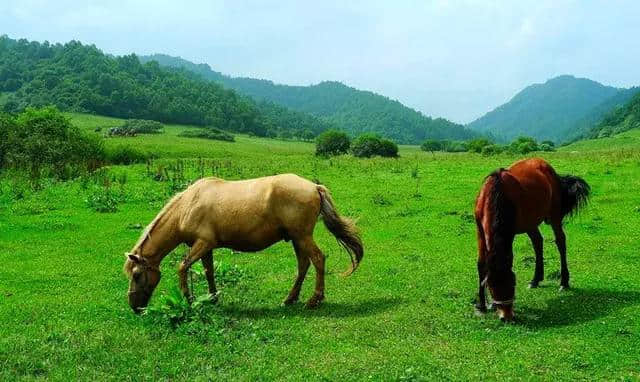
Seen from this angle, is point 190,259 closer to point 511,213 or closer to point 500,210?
point 500,210

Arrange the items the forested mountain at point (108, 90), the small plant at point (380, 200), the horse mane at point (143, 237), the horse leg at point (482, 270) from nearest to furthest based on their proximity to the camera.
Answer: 1. the horse leg at point (482, 270)
2. the horse mane at point (143, 237)
3. the small plant at point (380, 200)
4. the forested mountain at point (108, 90)

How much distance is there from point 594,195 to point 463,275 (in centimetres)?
1264

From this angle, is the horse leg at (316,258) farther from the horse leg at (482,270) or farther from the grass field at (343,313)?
the horse leg at (482,270)

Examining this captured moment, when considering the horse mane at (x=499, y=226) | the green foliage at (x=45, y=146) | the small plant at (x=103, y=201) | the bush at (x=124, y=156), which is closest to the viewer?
the horse mane at (x=499, y=226)

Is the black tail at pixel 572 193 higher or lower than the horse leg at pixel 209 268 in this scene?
higher

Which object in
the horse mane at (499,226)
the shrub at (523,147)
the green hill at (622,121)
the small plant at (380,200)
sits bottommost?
the small plant at (380,200)

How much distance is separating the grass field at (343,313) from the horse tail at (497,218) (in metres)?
1.25

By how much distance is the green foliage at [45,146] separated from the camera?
34.2 meters

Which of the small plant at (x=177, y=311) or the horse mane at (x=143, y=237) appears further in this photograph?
the horse mane at (x=143, y=237)

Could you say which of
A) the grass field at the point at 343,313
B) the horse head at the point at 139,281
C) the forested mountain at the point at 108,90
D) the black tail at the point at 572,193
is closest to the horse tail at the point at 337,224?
the grass field at the point at 343,313

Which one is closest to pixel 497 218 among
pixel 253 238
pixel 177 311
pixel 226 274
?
pixel 253 238

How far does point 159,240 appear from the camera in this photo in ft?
34.6

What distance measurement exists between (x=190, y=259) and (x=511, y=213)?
591 centimetres

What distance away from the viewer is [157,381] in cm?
715
